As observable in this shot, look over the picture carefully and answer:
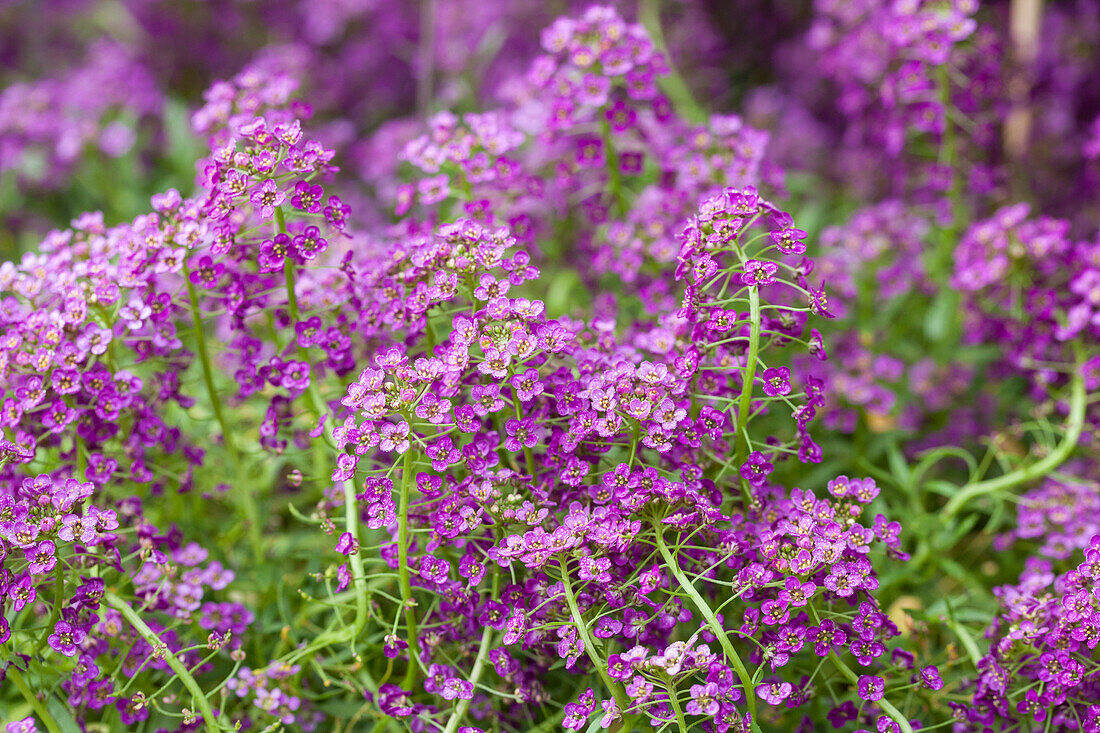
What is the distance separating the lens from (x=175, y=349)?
231 cm

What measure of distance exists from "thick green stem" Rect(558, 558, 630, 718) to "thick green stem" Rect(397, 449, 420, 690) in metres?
0.31

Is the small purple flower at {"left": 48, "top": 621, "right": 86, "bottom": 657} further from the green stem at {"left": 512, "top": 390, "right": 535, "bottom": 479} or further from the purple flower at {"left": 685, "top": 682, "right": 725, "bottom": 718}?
the purple flower at {"left": 685, "top": 682, "right": 725, "bottom": 718}

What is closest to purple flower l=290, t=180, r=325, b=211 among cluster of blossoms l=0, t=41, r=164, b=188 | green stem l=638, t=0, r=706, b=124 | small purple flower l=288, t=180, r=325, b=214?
small purple flower l=288, t=180, r=325, b=214

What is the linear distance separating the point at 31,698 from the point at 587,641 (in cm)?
107

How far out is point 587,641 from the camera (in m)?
1.68

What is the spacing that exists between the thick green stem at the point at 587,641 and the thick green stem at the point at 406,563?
1.01 ft

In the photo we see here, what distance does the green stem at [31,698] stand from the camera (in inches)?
70.6

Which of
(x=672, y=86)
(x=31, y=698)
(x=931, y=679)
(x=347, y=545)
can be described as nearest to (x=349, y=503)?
(x=347, y=545)

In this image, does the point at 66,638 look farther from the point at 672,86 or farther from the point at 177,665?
the point at 672,86

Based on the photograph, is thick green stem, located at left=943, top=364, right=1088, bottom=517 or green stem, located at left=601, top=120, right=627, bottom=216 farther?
green stem, located at left=601, top=120, right=627, bottom=216

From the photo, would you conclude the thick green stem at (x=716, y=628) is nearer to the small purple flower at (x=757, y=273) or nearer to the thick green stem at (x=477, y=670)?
the thick green stem at (x=477, y=670)

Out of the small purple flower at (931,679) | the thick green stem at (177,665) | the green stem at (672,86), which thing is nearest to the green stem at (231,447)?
the thick green stem at (177,665)

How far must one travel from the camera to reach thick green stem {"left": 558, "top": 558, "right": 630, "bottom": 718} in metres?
1.68

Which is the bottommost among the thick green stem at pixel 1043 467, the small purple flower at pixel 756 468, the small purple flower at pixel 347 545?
the thick green stem at pixel 1043 467
